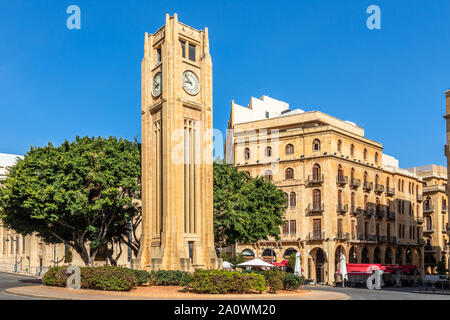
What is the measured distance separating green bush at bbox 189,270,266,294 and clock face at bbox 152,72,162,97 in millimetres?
17904

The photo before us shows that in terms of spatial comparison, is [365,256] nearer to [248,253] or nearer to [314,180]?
[314,180]

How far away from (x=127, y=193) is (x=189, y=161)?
7.66 m

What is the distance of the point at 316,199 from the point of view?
69.1 m

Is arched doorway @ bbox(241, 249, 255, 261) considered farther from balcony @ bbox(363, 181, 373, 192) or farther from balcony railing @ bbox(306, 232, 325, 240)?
balcony @ bbox(363, 181, 373, 192)

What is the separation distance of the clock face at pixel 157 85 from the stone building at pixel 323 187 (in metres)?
31.1

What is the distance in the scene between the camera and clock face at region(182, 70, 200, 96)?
138 feet

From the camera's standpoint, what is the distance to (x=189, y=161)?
137ft

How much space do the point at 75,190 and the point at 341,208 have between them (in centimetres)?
3710

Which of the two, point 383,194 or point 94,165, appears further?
point 383,194

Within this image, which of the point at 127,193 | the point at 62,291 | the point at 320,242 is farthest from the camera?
the point at 320,242

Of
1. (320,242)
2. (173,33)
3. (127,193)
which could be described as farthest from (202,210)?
(320,242)

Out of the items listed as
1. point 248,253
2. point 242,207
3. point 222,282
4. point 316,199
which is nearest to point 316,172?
point 316,199

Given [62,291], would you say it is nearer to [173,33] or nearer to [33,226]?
→ [33,226]

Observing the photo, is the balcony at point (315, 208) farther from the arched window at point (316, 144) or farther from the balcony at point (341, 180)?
the arched window at point (316, 144)
